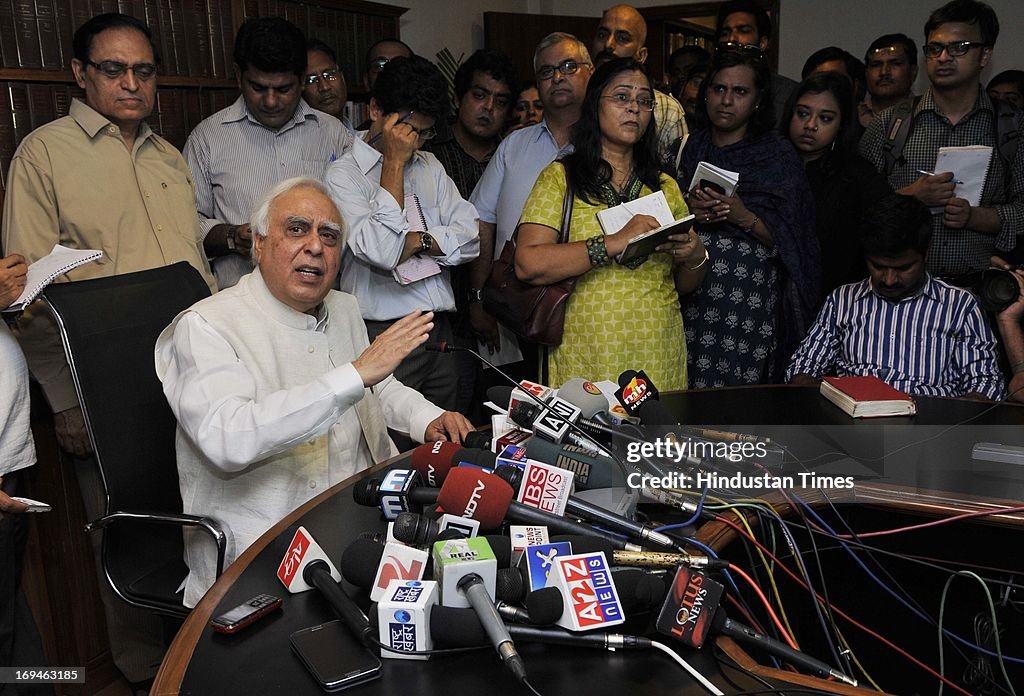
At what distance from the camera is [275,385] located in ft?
6.11

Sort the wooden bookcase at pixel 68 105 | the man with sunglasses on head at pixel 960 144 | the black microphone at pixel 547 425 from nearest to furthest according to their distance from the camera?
1. the black microphone at pixel 547 425
2. the wooden bookcase at pixel 68 105
3. the man with sunglasses on head at pixel 960 144

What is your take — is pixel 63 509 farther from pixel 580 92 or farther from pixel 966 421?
pixel 966 421

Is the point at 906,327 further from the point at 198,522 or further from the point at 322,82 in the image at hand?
the point at 322,82

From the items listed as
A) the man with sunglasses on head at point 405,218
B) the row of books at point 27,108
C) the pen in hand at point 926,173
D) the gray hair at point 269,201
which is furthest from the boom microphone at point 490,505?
the pen in hand at point 926,173

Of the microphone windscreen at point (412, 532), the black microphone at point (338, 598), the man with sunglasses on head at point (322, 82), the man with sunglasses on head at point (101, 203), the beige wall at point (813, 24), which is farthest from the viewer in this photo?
the beige wall at point (813, 24)

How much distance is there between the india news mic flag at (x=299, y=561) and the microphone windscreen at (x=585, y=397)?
590mm

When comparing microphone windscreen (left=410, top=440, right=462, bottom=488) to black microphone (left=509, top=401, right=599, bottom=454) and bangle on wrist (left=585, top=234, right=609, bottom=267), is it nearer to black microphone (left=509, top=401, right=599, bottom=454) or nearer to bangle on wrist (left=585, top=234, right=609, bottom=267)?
black microphone (left=509, top=401, right=599, bottom=454)

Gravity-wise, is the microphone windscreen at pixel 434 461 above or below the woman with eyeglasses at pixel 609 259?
below

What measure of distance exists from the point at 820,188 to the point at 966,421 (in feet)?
4.17

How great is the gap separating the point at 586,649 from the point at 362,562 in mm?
338

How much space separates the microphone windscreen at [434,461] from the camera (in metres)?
1.54

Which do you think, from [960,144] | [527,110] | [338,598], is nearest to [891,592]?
[338,598]

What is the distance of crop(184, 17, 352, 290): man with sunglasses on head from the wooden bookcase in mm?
498

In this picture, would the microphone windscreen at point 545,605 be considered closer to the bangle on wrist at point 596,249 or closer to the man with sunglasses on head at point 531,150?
the bangle on wrist at point 596,249
